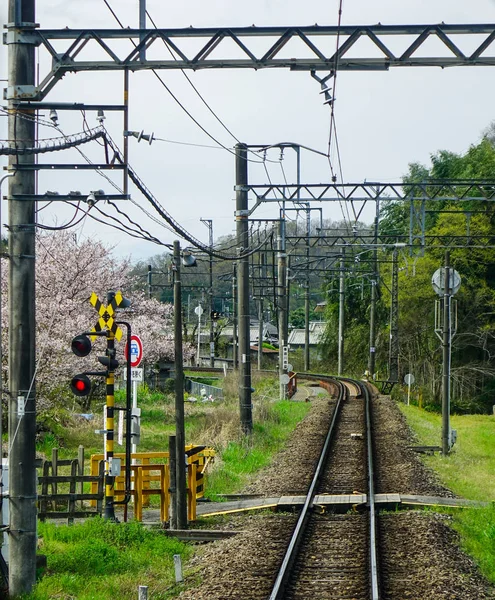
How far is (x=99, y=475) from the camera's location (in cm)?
1450

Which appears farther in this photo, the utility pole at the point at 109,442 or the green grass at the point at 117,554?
the utility pole at the point at 109,442

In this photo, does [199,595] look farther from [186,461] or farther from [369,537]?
[186,461]

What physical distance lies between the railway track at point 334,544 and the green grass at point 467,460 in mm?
1506

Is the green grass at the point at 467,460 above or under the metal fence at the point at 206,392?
under

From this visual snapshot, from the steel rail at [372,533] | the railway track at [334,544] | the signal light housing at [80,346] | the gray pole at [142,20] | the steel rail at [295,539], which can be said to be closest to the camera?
the steel rail at [372,533]

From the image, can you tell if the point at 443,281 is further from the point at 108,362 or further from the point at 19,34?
the point at 19,34

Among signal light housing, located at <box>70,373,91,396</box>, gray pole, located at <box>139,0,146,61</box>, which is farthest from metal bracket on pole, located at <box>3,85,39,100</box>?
signal light housing, located at <box>70,373,91,396</box>

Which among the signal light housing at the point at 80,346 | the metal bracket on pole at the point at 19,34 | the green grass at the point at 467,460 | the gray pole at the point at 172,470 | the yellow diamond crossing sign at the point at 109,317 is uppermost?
the metal bracket on pole at the point at 19,34

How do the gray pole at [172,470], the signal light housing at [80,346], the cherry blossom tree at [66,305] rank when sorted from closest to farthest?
the signal light housing at [80,346], the gray pole at [172,470], the cherry blossom tree at [66,305]

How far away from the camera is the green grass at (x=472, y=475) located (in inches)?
459

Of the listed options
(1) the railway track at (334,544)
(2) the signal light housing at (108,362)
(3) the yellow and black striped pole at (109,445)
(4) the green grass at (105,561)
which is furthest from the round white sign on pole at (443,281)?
(4) the green grass at (105,561)

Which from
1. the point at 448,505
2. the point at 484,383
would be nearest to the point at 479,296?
the point at 484,383

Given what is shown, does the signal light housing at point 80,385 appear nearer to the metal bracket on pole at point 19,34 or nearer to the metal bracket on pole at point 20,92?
the metal bracket on pole at point 20,92

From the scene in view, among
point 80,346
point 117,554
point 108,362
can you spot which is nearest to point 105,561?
point 117,554
